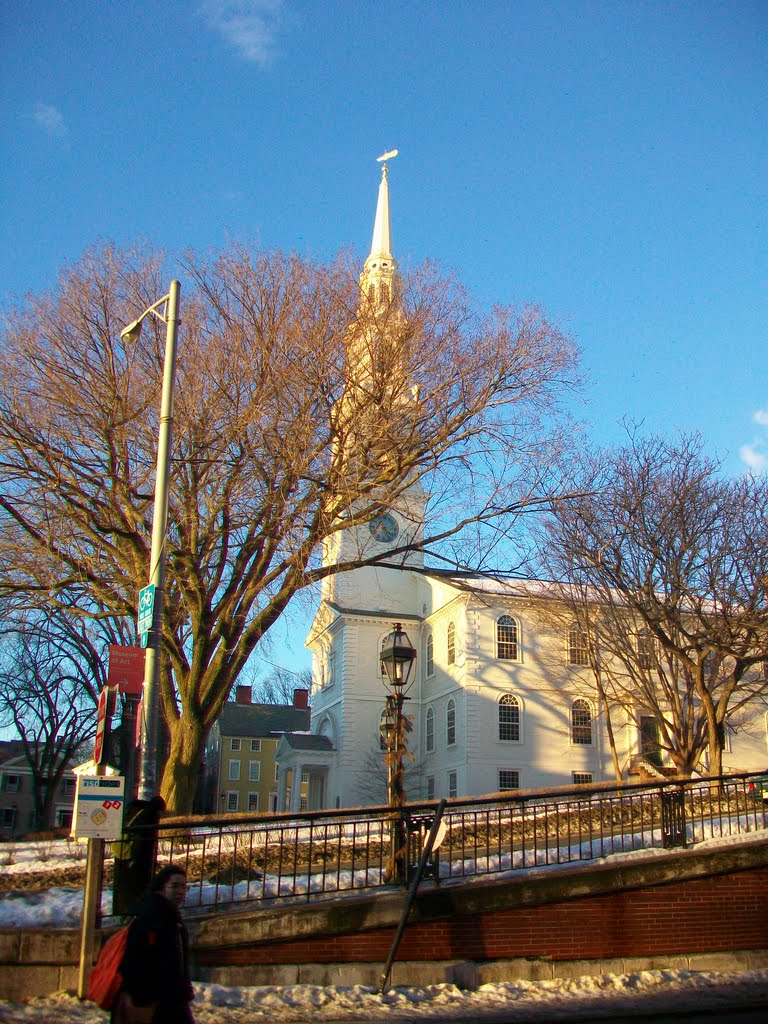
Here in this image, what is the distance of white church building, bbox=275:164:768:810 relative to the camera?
44125 millimetres

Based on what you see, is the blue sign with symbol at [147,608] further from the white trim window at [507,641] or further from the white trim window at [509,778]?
the white trim window at [507,641]

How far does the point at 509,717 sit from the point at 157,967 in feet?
132

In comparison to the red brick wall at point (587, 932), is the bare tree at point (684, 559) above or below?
above

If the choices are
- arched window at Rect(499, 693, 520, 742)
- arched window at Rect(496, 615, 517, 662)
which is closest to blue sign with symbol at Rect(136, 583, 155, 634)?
arched window at Rect(499, 693, 520, 742)

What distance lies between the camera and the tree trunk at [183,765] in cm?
1709

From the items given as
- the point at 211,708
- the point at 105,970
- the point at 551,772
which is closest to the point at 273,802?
the point at 551,772

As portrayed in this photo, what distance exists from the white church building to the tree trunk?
23.2 metres

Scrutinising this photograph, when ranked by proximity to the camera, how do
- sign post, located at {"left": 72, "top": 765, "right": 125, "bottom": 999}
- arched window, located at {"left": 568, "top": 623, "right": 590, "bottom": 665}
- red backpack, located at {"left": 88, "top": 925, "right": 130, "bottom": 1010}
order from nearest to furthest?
red backpack, located at {"left": 88, "top": 925, "right": 130, "bottom": 1010}
sign post, located at {"left": 72, "top": 765, "right": 125, "bottom": 999}
arched window, located at {"left": 568, "top": 623, "right": 590, "bottom": 665}

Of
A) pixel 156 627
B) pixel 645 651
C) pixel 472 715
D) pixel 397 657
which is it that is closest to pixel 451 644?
pixel 472 715

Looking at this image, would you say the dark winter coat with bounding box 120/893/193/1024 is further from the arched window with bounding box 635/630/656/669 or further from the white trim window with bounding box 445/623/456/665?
the white trim window with bounding box 445/623/456/665

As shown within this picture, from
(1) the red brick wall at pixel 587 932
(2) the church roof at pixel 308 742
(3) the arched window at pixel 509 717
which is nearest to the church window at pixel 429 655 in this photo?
(3) the arched window at pixel 509 717

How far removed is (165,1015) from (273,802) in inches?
2821

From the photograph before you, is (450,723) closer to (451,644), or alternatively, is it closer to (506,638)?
(451,644)

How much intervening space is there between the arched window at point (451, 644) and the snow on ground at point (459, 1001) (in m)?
35.9
